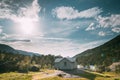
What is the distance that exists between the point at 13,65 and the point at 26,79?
51.5 metres

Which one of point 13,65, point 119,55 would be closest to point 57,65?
point 13,65

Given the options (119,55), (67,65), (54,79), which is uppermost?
(119,55)

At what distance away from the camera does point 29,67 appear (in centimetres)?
10500

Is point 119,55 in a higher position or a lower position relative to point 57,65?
higher

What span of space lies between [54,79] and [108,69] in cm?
6585

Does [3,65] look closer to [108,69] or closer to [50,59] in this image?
[50,59]

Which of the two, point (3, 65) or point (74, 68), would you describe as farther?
point (3, 65)

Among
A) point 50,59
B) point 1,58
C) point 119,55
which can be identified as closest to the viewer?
point 1,58

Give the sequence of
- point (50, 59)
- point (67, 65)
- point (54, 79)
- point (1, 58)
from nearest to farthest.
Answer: point (54, 79) → point (67, 65) → point (1, 58) → point (50, 59)

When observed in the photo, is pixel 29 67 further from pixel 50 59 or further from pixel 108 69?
pixel 108 69

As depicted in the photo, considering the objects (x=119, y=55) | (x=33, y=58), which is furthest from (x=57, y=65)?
(x=119, y=55)

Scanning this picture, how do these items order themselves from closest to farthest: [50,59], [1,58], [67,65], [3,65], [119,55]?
[67,65], [3,65], [1,58], [50,59], [119,55]

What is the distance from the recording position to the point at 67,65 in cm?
9062

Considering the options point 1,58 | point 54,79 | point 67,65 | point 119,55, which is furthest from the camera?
point 119,55
